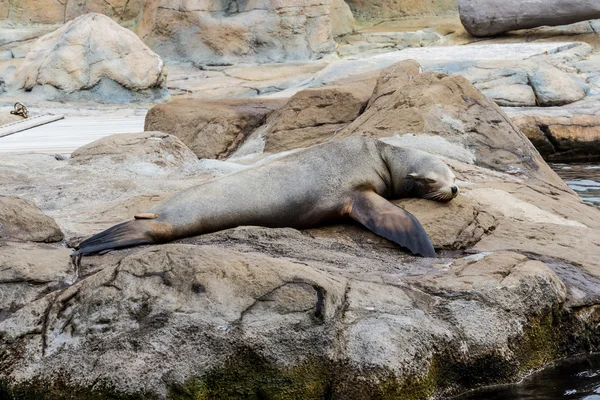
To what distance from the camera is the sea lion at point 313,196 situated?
4387mm

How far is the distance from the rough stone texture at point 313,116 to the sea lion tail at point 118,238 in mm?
3343

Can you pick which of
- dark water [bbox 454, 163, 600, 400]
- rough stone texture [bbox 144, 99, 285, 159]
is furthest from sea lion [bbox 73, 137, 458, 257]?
rough stone texture [bbox 144, 99, 285, 159]

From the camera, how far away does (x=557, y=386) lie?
3.52 metres

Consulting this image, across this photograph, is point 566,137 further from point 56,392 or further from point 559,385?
point 56,392

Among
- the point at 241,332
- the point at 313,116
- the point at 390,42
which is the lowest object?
the point at 390,42

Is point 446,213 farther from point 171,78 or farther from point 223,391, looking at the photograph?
point 171,78

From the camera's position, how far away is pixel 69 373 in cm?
315

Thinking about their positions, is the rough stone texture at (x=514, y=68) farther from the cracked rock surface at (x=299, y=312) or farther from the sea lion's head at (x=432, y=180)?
the cracked rock surface at (x=299, y=312)

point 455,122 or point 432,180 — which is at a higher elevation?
point 432,180

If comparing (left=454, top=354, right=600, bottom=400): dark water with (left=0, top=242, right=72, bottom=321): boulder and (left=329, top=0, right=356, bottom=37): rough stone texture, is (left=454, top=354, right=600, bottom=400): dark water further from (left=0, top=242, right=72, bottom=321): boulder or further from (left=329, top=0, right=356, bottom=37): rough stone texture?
(left=329, top=0, right=356, bottom=37): rough stone texture

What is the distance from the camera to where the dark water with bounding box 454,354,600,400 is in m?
3.42

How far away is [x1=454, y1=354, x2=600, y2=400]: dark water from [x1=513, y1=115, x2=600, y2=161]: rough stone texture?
6.53m

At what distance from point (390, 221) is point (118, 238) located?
4.48 ft

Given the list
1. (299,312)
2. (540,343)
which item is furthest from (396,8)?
(299,312)
